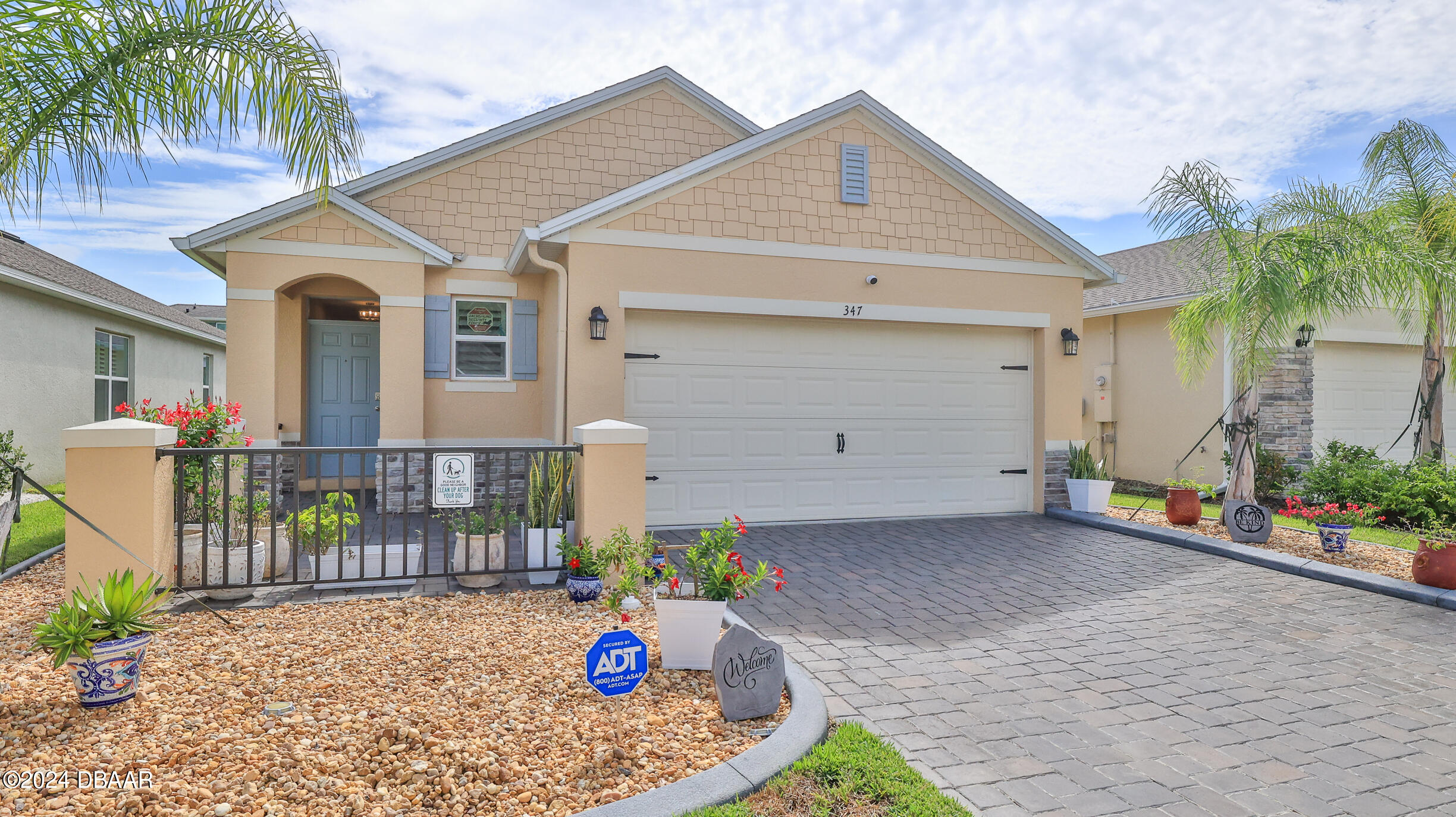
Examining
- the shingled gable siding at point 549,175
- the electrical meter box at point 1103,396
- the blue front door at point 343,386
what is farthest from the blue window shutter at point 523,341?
the electrical meter box at point 1103,396

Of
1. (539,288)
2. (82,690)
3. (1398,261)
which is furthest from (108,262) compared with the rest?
(1398,261)

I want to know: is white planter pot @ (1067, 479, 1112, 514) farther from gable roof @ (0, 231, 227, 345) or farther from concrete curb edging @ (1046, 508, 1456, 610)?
gable roof @ (0, 231, 227, 345)

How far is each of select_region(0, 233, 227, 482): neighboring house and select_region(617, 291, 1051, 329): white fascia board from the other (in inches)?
358

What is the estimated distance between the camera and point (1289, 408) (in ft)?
35.8

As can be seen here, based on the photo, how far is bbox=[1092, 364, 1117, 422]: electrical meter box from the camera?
12797 mm

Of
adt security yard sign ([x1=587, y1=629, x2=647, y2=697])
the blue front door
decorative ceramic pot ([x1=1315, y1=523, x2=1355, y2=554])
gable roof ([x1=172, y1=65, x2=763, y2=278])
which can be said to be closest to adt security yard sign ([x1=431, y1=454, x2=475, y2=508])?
adt security yard sign ([x1=587, y1=629, x2=647, y2=697])

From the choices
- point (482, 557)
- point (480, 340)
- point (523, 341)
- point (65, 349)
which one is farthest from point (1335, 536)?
point (65, 349)

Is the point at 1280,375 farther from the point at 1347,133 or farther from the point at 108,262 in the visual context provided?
the point at 108,262

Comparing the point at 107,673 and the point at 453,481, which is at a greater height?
the point at 453,481

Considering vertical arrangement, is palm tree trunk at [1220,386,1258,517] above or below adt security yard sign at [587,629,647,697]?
above

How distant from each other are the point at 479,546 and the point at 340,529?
0.97m

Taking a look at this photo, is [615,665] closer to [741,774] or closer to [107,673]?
[741,774]

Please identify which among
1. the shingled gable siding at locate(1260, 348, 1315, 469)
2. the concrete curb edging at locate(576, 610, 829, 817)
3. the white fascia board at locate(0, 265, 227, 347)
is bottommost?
the concrete curb edging at locate(576, 610, 829, 817)

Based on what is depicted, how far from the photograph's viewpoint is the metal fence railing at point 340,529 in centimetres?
507
